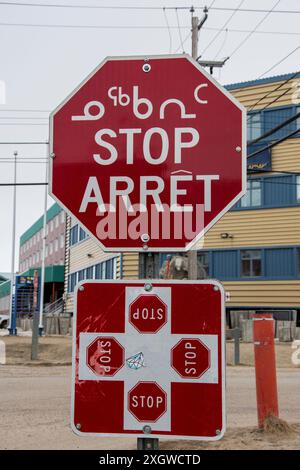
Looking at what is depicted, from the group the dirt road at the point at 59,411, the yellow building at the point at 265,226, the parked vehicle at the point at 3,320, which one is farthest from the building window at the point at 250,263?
the parked vehicle at the point at 3,320

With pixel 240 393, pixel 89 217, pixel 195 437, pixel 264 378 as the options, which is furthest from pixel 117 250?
pixel 240 393

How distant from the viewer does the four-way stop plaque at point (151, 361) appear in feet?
7.01

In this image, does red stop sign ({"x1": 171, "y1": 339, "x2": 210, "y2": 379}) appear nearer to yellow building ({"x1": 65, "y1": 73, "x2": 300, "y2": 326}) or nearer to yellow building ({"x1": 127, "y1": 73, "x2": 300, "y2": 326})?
yellow building ({"x1": 65, "y1": 73, "x2": 300, "y2": 326})

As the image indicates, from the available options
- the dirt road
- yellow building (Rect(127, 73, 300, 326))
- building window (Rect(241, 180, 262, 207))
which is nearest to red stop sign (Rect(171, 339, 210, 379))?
the dirt road

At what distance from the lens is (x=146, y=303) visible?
87.7 inches

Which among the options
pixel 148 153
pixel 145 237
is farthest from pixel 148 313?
pixel 148 153

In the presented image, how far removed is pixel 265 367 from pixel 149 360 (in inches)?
147

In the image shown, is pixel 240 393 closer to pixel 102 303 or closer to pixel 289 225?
pixel 102 303

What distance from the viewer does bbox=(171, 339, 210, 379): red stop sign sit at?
2.16 meters

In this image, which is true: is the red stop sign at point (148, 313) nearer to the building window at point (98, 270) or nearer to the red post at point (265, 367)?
the red post at point (265, 367)

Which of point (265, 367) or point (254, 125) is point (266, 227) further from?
point (265, 367)

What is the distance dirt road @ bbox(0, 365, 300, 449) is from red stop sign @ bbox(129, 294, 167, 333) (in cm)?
244

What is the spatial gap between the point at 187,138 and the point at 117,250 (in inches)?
19.8

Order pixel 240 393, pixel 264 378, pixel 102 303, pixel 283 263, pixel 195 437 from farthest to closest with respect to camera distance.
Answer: pixel 283 263 → pixel 240 393 → pixel 264 378 → pixel 102 303 → pixel 195 437
